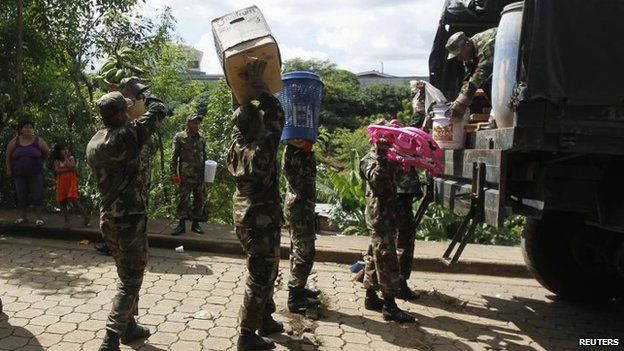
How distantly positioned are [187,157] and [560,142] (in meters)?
5.27

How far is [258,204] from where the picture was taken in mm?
3531

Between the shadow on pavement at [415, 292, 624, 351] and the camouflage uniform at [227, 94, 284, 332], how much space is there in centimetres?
159

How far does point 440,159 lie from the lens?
4.61m

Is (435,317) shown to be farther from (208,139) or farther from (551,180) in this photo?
(208,139)

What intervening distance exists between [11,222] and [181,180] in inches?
88.2

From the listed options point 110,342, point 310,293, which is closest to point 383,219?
point 310,293

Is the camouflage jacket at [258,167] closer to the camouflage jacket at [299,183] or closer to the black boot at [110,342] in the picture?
the camouflage jacket at [299,183]

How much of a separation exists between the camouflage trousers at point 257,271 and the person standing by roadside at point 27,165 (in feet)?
15.2

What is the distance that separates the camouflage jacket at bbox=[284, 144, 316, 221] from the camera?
4473 mm

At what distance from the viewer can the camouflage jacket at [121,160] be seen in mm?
3445

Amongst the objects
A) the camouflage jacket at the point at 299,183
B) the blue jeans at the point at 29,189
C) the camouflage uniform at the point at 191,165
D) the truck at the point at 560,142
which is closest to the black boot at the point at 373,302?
the camouflage jacket at the point at 299,183

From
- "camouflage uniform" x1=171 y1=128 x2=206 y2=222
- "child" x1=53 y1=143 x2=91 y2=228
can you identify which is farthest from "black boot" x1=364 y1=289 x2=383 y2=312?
"child" x1=53 y1=143 x2=91 y2=228

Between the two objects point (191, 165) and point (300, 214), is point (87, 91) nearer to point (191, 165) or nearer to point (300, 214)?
point (191, 165)

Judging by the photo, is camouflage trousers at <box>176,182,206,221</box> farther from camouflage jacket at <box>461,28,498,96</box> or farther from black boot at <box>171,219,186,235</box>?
camouflage jacket at <box>461,28,498,96</box>
